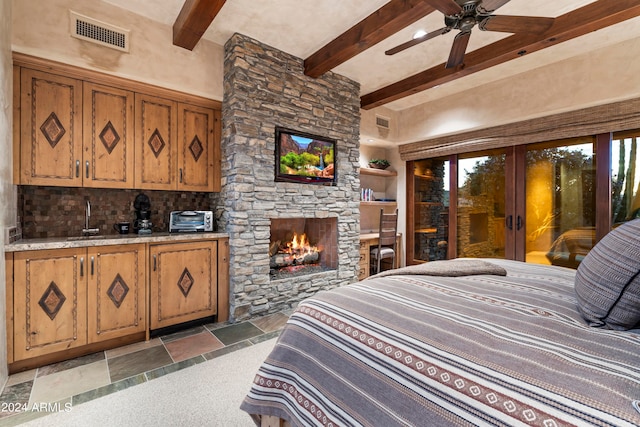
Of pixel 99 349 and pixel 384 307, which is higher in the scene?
pixel 384 307

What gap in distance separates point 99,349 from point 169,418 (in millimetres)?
1242

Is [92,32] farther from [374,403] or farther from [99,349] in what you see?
[374,403]

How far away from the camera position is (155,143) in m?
2.86

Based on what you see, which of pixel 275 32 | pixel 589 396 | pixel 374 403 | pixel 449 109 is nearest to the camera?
pixel 589 396

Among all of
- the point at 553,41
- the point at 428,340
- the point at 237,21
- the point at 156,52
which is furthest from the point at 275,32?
the point at 428,340

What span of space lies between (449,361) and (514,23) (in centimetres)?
250

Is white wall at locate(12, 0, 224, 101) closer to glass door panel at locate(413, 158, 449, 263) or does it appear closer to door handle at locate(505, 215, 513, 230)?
glass door panel at locate(413, 158, 449, 263)

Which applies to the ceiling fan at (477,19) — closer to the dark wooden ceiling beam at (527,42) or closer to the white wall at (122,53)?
the dark wooden ceiling beam at (527,42)

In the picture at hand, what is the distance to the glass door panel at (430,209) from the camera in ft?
16.0

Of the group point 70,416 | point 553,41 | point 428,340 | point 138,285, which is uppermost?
point 553,41

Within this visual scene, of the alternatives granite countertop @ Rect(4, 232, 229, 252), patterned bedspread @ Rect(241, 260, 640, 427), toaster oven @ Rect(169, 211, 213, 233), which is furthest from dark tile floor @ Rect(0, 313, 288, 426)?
patterned bedspread @ Rect(241, 260, 640, 427)

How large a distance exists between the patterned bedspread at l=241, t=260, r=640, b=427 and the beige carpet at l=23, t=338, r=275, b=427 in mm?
588

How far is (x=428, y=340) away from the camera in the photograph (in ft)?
2.87

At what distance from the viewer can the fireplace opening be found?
3.82 metres
